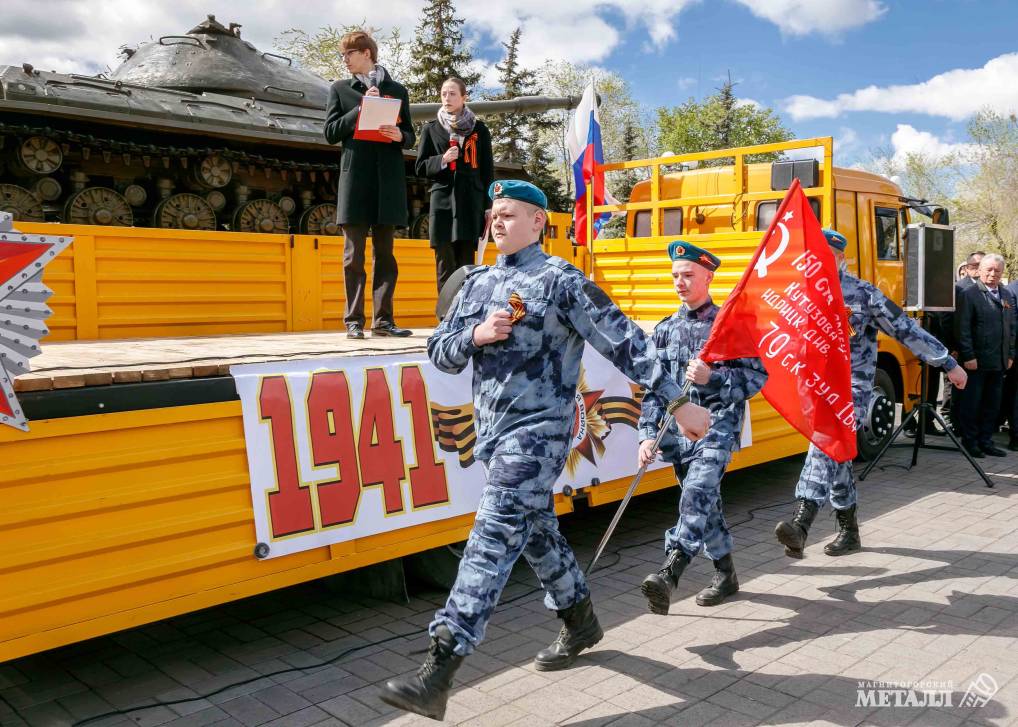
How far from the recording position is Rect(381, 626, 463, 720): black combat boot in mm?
3145

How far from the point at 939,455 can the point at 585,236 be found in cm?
429

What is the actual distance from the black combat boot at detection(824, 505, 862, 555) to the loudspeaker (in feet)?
11.1

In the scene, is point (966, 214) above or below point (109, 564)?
above

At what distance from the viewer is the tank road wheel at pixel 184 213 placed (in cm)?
1335

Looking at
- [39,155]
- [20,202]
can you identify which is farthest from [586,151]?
[20,202]

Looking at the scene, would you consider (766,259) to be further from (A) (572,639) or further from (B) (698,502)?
(A) (572,639)

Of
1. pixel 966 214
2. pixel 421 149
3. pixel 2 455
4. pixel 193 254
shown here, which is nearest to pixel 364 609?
pixel 2 455

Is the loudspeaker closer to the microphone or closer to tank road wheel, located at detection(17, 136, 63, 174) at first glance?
the microphone

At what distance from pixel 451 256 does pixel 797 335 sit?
122 inches

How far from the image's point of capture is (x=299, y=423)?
4.07 m

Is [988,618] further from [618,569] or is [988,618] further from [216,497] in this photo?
[216,497]

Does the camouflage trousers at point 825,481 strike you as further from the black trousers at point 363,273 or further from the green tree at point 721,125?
the green tree at point 721,125
